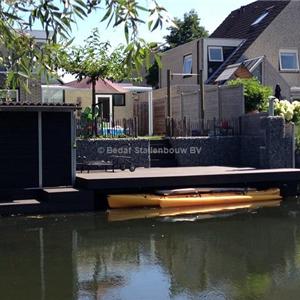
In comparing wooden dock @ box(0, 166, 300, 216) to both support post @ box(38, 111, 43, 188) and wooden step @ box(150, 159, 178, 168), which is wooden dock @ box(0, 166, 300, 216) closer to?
support post @ box(38, 111, 43, 188)

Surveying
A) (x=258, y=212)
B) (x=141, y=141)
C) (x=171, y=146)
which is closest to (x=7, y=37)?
(x=258, y=212)

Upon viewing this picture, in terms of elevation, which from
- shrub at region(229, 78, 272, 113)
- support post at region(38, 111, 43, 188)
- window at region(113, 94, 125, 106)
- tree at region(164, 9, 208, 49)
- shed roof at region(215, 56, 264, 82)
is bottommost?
support post at region(38, 111, 43, 188)

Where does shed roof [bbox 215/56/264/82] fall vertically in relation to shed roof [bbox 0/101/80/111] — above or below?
above

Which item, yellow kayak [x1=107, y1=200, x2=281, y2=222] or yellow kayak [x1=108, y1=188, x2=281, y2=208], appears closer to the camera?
yellow kayak [x1=107, y1=200, x2=281, y2=222]

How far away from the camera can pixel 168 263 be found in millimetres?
8680

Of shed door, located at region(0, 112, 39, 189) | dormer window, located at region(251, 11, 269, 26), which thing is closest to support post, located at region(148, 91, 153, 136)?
dormer window, located at region(251, 11, 269, 26)

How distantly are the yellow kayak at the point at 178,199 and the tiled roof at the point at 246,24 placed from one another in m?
15.9

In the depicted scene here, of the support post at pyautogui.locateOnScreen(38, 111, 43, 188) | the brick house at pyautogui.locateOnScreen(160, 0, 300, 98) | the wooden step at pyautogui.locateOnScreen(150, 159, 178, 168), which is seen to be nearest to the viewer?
the support post at pyautogui.locateOnScreen(38, 111, 43, 188)

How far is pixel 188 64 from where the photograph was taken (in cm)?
3381

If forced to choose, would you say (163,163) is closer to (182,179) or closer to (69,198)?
(182,179)

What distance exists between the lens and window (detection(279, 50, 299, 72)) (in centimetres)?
3162

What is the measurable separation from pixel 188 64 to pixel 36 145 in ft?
65.8

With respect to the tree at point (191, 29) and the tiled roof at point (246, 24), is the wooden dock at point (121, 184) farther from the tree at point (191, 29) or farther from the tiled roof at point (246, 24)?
the tree at point (191, 29)

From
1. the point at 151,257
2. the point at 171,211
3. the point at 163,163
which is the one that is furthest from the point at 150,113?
the point at 151,257
